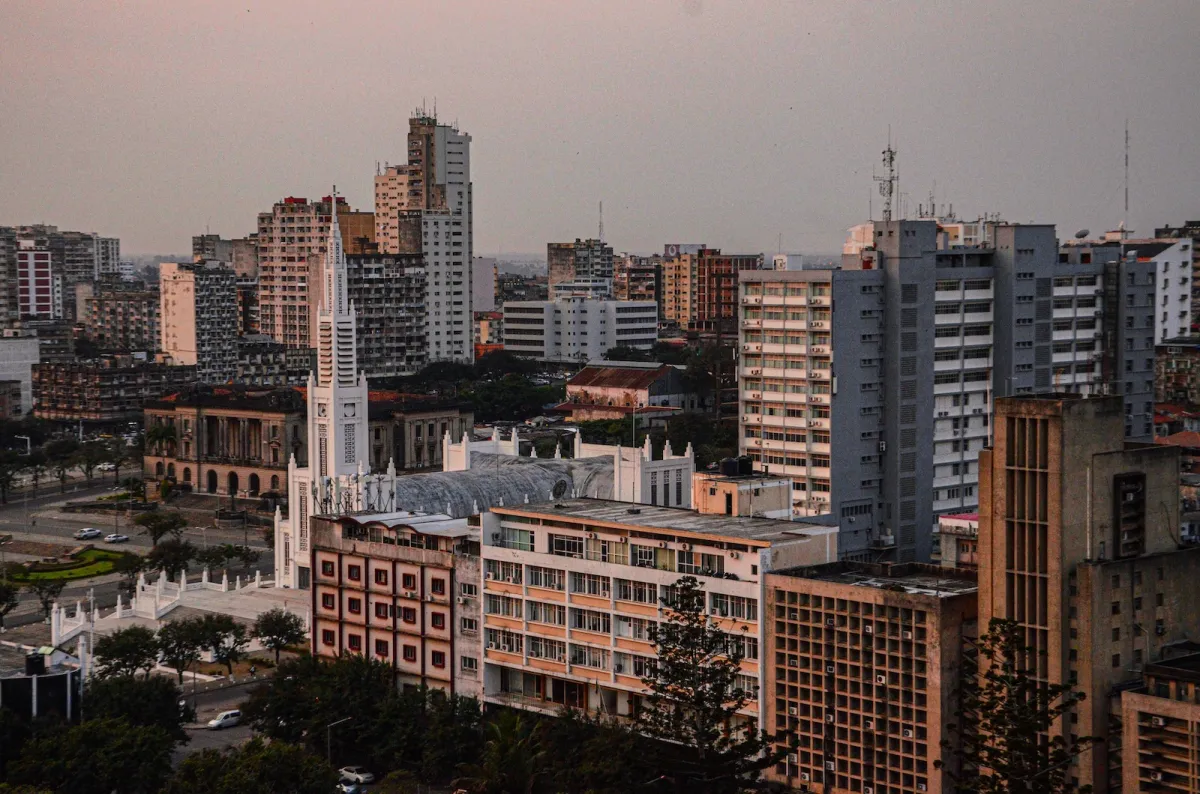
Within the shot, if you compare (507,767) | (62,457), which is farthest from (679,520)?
(62,457)

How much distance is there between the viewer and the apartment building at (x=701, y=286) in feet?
465

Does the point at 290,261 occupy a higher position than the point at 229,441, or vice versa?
the point at 290,261

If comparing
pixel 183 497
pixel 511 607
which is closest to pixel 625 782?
pixel 511 607

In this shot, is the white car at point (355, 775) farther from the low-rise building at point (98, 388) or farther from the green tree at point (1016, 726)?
the low-rise building at point (98, 388)

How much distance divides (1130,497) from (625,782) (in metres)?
11.5

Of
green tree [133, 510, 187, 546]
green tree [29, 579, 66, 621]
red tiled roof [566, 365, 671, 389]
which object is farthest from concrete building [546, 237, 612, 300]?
green tree [29, 579, 66, 621]

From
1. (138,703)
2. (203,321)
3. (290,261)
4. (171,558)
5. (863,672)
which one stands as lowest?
(138,703)

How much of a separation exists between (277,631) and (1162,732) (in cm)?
2785

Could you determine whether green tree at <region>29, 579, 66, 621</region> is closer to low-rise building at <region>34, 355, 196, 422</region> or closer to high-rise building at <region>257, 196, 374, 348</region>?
low-rise building at <region>34, 355, 196, 422</region>

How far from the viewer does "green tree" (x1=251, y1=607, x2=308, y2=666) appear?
52938mm

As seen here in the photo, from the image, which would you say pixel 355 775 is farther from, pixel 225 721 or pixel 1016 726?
pixel 1016 726

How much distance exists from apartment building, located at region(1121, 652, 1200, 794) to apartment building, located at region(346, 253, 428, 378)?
9909 centimetres

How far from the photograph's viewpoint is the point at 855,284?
5622 centimetres

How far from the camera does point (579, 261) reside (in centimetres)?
18825
